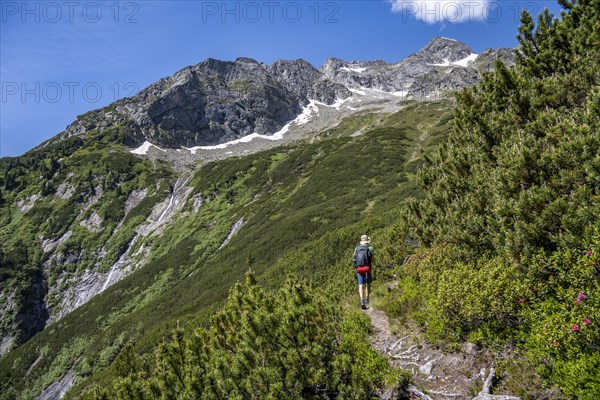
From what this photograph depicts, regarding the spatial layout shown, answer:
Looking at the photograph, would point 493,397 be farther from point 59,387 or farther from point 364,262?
point 59,387

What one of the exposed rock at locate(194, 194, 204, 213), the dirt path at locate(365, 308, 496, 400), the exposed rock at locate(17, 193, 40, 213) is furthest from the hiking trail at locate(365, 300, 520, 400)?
the exposed rock at locate(17, 193, 40, 213)

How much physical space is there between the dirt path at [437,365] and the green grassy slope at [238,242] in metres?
10.2

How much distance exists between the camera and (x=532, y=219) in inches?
251

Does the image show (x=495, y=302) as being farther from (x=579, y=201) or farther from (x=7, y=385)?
(x=7, y=385)

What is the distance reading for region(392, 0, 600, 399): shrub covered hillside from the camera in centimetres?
498

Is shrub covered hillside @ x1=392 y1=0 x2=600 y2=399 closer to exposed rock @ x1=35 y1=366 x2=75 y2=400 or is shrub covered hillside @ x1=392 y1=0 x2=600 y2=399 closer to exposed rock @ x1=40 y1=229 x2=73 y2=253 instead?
exposed rock @ x1=35 y1=366 x2=75 y2=400

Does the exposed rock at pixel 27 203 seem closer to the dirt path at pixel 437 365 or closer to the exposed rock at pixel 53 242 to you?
the exposed rock at pixel 53 242

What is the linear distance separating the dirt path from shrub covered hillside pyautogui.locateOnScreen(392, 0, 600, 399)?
409mm

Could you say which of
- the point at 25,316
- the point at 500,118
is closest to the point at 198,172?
the point at 25,316

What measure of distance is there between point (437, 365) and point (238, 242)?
45192mm

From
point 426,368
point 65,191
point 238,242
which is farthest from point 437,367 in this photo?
point 65,191

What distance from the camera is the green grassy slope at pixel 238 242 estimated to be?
108ft

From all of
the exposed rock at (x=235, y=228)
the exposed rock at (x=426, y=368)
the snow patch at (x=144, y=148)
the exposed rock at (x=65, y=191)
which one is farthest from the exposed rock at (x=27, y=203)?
the exposed rock at (x=426, y=368)

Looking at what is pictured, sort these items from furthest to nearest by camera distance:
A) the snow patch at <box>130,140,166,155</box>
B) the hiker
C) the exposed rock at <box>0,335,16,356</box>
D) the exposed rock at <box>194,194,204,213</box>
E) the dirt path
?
the snow patch at <box>130,140,166,155</box> < the exposed rock at <box>194,194,204,213</box> < the exposed rock at <box>0,335,16,356</box> < the hiker < the dirt path
